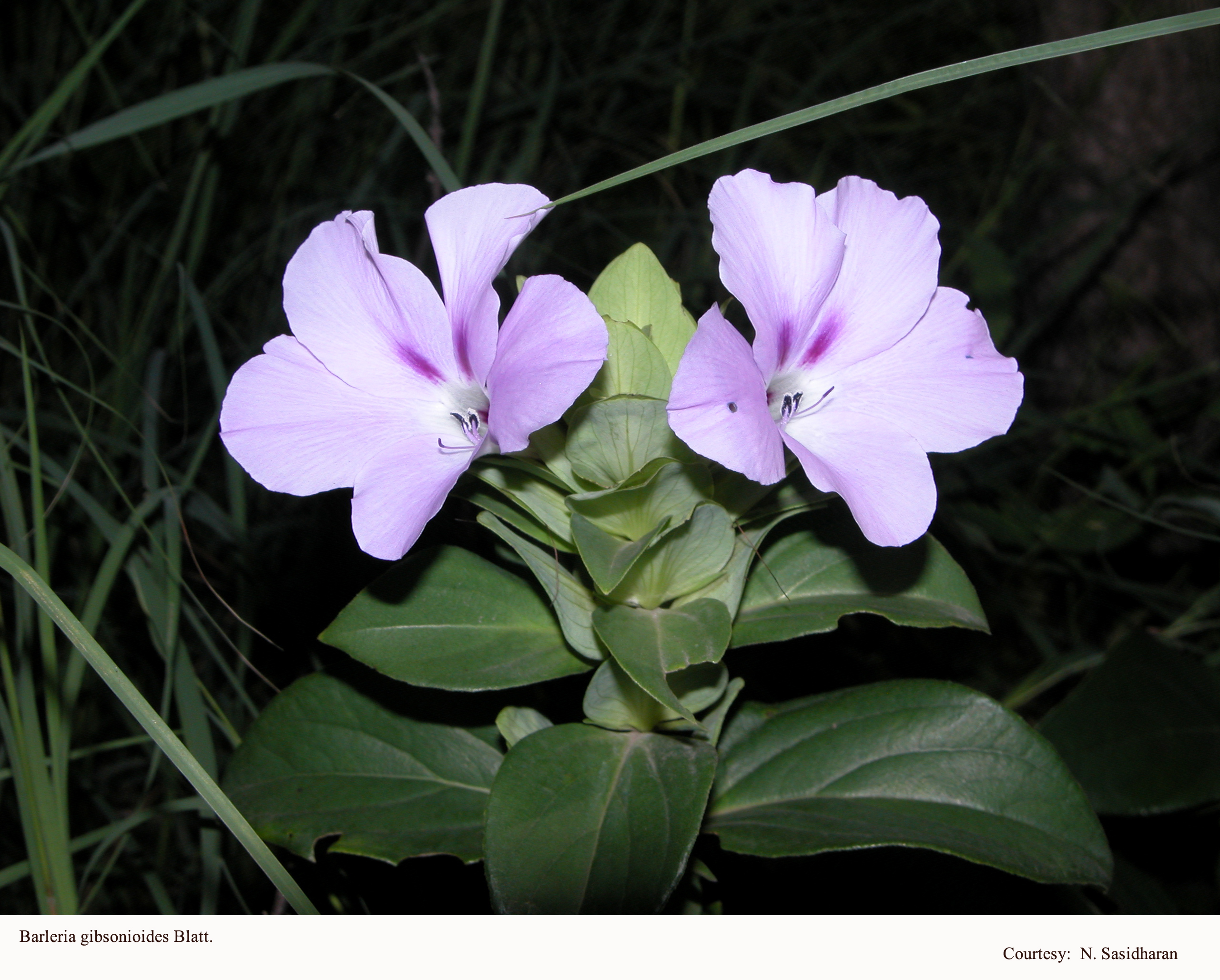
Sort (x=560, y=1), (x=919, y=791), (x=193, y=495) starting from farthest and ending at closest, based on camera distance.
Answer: (x=560, y=1), (x=193, y=495), (x=919, y=791)

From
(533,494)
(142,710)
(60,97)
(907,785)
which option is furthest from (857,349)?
(60,97)

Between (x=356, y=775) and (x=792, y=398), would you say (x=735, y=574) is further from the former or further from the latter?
(x=356, y=775)

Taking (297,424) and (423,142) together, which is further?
(423,142)

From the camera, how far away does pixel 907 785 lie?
796mm

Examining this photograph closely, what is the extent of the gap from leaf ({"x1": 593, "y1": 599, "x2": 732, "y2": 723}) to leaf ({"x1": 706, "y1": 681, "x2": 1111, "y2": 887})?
0.15m

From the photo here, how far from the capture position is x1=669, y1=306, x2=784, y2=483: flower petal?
54 cm

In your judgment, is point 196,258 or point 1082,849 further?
point 196,258

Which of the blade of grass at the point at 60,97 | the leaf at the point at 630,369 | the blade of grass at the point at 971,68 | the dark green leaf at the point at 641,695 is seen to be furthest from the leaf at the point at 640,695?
the blade of grass at the point at 60,97

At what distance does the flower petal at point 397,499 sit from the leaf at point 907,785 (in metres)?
0.38

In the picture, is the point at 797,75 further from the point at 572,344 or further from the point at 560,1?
the point at 572,344

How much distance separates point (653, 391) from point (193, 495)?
2.05 feet

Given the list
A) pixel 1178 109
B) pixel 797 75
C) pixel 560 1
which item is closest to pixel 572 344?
pixel 560 1

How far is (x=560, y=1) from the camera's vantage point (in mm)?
1774

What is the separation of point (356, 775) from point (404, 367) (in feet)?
1.28
